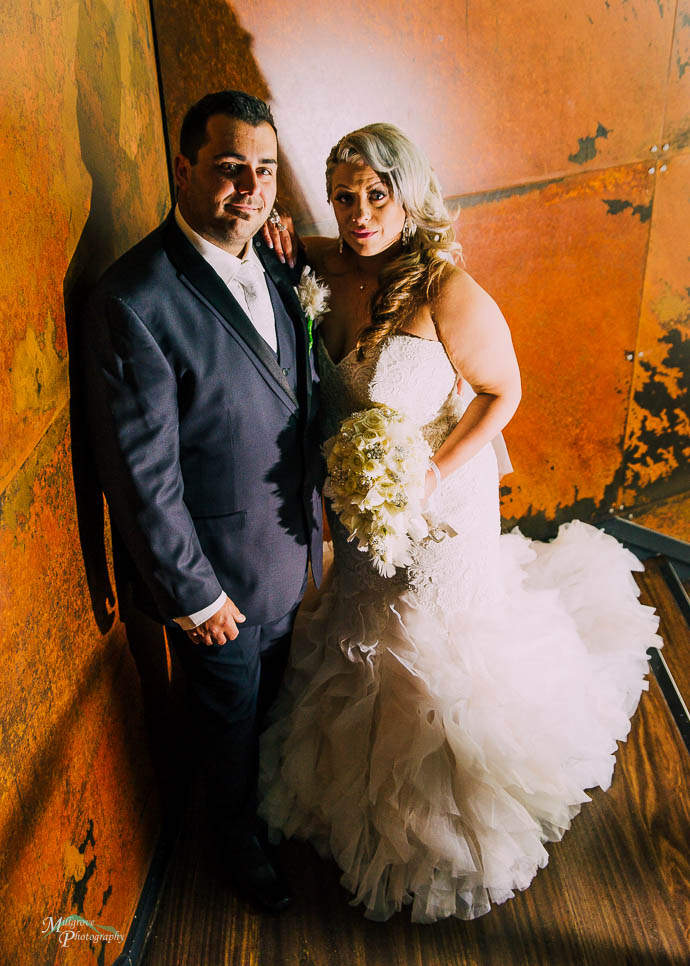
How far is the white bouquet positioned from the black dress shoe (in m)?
0.99

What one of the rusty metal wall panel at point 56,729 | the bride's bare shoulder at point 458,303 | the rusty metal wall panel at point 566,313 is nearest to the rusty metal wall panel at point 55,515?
→ the rusty metal wall panel at point 56,729

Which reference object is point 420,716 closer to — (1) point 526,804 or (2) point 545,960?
(1) point 526,804

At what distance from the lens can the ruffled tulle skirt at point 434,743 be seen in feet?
6.77

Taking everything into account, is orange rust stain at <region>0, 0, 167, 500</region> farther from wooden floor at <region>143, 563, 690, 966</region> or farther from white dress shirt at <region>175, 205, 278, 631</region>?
wooden floor at <region>143, 563, 690, 966</region>

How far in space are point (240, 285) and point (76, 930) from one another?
150 cm

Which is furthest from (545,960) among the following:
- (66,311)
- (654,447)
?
(654,447)

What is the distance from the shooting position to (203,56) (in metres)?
2.38

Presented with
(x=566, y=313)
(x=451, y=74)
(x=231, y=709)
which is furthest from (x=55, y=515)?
(x=566, y=313)

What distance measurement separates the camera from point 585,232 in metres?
3.08

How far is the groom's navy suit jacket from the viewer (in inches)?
61.5

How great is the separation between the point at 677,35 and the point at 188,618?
297 centimetres

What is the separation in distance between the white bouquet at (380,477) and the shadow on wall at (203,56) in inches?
52.8

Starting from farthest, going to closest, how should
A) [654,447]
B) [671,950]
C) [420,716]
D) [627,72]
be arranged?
[654,447]
[627,72]
[420,716]
[671,950]

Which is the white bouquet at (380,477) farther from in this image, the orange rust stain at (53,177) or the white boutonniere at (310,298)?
the orange rust stain at (53,177)
